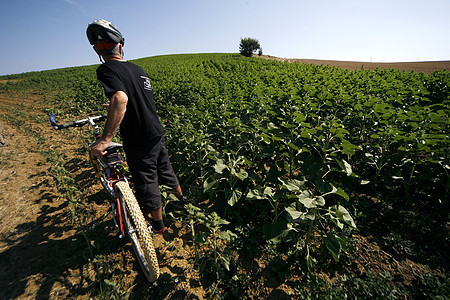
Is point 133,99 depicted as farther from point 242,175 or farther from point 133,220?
point 242,175

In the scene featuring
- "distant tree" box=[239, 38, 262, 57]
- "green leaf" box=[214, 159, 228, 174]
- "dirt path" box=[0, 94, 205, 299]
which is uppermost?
"distant tree" box=[239, 38, 262, 57]

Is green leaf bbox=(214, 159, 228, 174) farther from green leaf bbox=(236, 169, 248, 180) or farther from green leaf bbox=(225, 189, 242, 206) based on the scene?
green leaf bbox=(225, 189, 242, 206)

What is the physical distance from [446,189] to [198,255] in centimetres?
425

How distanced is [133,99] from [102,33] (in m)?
0.74

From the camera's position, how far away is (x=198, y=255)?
2.46 meters

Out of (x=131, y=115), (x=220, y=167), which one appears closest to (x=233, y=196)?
(x=220, y=167)

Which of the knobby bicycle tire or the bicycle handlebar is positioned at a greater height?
the bicycle handlebar

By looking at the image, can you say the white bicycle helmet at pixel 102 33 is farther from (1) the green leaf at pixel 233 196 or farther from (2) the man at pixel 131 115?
(1) the green leaf at pixel 233 196

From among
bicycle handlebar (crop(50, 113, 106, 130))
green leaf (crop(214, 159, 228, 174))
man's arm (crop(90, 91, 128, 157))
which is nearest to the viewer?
man's arm (crop(90, 91, 128, 157))

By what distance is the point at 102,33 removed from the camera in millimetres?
2084

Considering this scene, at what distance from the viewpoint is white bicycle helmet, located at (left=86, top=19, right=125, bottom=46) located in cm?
206

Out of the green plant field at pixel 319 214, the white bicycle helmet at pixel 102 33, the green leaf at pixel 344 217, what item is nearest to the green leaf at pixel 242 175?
the green plant field at pixel 319 214

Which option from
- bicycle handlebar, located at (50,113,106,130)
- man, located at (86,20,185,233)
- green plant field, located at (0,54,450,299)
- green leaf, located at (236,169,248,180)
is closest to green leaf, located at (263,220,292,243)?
green plant field, located at (0,54,450,299)

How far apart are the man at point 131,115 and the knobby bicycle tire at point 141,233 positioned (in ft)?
0.78
